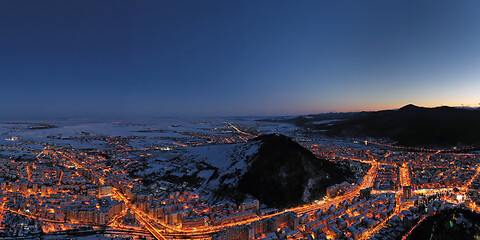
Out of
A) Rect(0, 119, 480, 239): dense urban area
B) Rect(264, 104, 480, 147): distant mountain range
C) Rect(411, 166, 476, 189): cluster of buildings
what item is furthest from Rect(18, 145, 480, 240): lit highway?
Rect(264, 104, 480, 147): distant mountain range

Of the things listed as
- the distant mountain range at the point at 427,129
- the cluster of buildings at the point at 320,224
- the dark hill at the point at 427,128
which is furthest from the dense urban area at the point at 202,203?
the dark hill at the point at 427,128

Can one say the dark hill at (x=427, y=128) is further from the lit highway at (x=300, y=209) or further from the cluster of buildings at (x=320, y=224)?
the cluster of buildings at (x=320, y=224)

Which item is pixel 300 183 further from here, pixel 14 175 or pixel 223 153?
pixel 14 175

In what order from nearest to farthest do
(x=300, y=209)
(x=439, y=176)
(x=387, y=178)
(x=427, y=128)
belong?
1. (x=300, y=209)
2. (x=387, y=178)
3. (x=439, y=176)
4. (x=427, y=128)

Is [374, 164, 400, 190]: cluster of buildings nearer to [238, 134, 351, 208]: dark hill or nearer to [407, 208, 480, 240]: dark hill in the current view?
[238, 134, 351, 208]: dark hill

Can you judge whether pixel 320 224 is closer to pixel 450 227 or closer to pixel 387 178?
pixel 450 227

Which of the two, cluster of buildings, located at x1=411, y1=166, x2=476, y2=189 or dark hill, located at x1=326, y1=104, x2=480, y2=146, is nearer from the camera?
cluster of buildings, located at x1=411, y1=166, x2=476, y2=189

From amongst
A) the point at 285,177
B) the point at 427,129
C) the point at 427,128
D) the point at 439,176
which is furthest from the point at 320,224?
the point at 427,128
